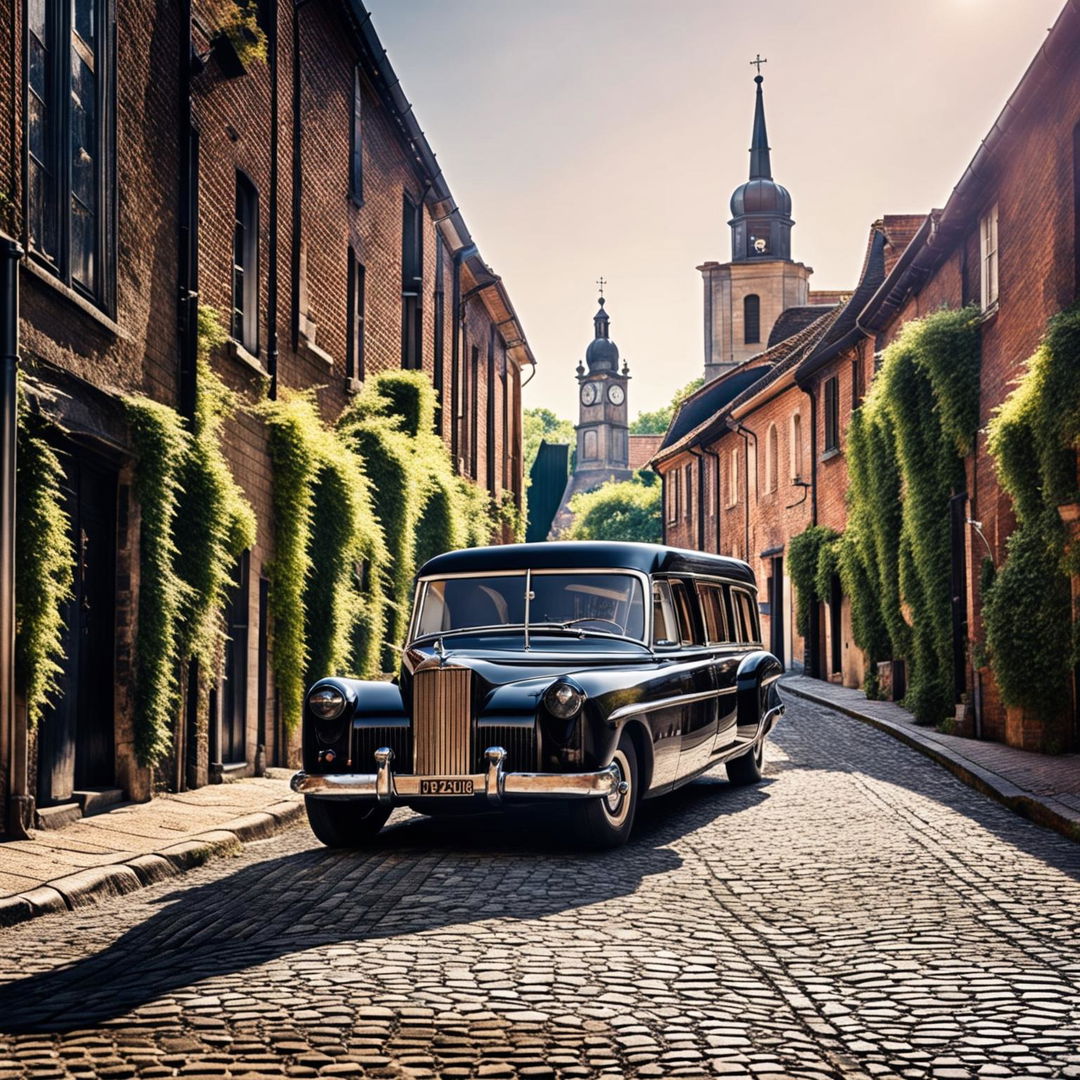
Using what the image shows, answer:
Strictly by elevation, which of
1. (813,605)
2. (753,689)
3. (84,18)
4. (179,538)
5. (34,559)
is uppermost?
(84,18)

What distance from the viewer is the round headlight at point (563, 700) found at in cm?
853

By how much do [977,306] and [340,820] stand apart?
11355 mm

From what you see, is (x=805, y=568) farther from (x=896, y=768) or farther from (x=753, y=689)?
(x=753, y=689)

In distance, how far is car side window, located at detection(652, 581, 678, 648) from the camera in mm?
10391

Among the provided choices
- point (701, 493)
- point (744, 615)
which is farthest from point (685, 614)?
point (701, 493)

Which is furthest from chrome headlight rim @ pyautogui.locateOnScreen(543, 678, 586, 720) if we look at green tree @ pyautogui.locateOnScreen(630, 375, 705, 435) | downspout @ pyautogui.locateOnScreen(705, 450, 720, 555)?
green tree @ pyautogui.locateOnScreen(630, 375, 705, 435)

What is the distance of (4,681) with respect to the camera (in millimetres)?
8805

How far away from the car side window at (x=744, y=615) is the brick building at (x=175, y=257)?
464cm

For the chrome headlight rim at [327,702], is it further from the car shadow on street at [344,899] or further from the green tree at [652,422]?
the green tree at [652,422]

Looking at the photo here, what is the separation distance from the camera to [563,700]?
28.1ft

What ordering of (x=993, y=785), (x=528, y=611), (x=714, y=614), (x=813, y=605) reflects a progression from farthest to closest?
(x=813, y=605) → (x=714, y=614) → (x=993, y=785) → (x=528, y=611)

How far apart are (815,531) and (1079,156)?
15643 millimetres

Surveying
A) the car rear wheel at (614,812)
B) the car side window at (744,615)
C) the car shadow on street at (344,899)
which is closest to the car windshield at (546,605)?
the car rear wheel at (614,812)

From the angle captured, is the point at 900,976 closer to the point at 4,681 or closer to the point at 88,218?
the point at 4,681
